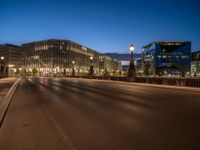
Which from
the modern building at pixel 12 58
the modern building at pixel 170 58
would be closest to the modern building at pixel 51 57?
the modern building at pixel 12 58

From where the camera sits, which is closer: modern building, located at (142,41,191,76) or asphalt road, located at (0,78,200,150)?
asphalt road, located at (0,78,200,150)

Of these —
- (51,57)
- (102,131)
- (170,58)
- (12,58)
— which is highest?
(12,58)

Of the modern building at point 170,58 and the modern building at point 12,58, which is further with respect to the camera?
the modern building at point 12,58

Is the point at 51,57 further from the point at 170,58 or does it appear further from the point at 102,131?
the point at 102,131

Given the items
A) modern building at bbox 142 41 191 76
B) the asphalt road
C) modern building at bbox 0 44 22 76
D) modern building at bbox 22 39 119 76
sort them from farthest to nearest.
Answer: modern building at bbox 0 44 22 76 < modern building at bbox 142 41 191 76 < modern building at bbox 22 39 119 76 < the asphalt road

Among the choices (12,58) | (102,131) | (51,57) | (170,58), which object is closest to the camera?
(102,131)

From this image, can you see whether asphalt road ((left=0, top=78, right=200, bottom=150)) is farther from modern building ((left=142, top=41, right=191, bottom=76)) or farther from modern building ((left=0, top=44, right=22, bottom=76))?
modern building ((left=0, top=44, right=22, bottom=76))

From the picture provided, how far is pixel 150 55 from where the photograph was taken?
164 m

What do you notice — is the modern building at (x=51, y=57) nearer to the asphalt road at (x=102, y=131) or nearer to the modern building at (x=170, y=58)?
the modern building at (x=170, y=58)

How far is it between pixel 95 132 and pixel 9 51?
175790 millimetres

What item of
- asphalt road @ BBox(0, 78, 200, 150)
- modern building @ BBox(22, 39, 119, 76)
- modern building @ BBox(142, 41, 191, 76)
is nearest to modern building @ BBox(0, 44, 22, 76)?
modern building @ BBox(22, 39, 119, 76)

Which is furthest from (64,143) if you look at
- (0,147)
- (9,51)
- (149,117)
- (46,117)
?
(9,51)

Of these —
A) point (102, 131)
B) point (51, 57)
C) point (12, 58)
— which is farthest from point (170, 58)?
point (102, 131)

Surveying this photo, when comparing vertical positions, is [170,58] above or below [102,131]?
above
